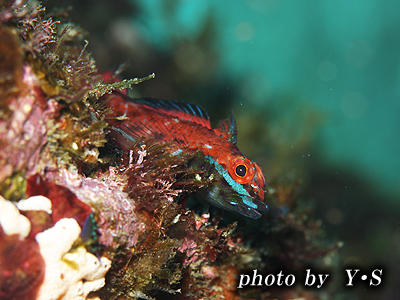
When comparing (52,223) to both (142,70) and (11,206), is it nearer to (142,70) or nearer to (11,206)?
(11,206)

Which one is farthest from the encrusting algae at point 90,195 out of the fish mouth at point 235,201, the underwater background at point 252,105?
the underwater background at point 252,105

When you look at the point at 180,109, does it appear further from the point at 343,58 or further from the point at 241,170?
the point at 343,58

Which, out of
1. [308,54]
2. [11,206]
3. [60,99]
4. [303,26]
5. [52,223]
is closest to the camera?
[11,206]

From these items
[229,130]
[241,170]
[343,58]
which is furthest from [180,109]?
[343,58]

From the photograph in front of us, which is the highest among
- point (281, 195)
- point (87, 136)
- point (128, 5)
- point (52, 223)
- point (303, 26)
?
point (303, 26)

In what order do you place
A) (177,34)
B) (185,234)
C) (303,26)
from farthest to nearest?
1. (303,26)
2. (177,34)
3. (185,234)

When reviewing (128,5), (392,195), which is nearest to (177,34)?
(128,5)

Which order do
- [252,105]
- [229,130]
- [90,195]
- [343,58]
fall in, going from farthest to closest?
[343,58]
[252,105]
[229,130]
[90,195]

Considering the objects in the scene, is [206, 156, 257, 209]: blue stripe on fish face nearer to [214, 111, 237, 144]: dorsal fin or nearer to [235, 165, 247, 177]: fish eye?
[235, 165, 247, 177]: fish eye
